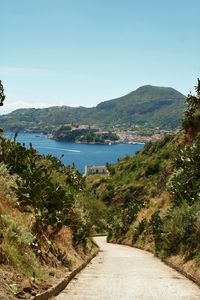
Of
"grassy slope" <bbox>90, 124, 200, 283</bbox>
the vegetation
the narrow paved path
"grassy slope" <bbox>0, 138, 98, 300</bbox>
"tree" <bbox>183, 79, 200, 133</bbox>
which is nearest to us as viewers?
"grassy slope" <bbox>0, 138, 98, 300</bbox>

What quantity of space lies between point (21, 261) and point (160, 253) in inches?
513

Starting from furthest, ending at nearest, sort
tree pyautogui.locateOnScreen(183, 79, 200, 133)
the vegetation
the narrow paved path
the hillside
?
tree pyautogui.locateOnScreen(183, 79, 200, 133) → the hillside → the narrow paved path → the vegetation

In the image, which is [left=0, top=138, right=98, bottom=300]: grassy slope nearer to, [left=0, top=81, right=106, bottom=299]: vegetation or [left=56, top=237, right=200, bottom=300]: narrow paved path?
[left=0, top=81, right=106, bottom=299]: vegetation

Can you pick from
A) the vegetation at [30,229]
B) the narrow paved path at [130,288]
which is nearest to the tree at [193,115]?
the vegetation at [30,229]

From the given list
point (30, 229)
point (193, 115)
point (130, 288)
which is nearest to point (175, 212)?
point (30, 229)

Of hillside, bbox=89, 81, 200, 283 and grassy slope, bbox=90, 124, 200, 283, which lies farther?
hillside, bbox=89, 81, 200, 283

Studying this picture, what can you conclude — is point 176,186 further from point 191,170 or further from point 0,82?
point 0,82

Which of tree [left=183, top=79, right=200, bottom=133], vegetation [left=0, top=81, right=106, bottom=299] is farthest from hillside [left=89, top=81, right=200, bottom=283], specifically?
vegetation [left=0, top=81, right=106, bottom=299]

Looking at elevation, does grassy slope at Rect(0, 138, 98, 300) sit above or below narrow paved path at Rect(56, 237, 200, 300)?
above

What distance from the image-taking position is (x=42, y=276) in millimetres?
10266

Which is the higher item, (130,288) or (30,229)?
(30,229)

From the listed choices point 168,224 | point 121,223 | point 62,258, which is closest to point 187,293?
point 62,258

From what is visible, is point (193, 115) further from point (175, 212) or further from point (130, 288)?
point (130, 288)

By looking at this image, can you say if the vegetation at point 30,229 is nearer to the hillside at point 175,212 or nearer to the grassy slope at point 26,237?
the grassy slope at point 26,237
